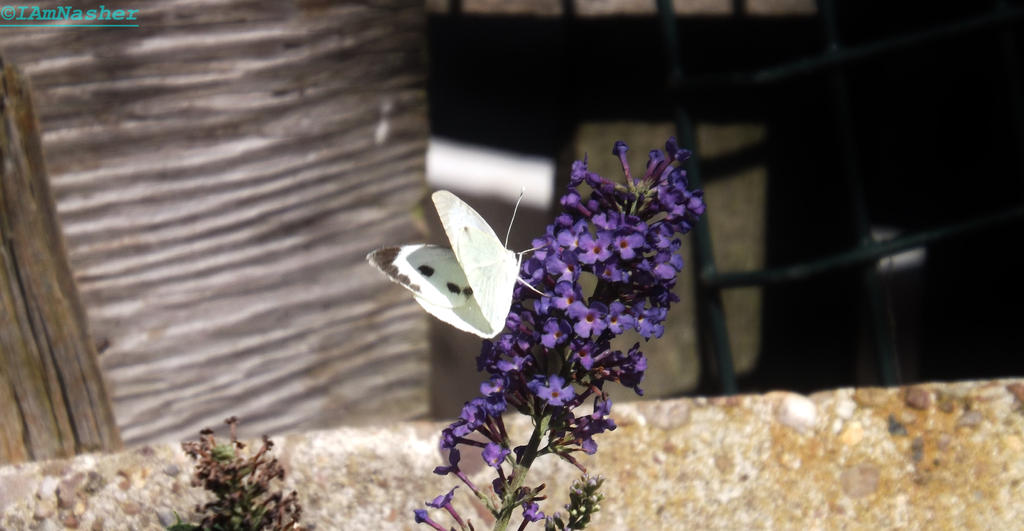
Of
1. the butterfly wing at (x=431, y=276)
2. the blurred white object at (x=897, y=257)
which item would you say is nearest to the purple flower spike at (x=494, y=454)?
the butterfly wing at (x=431, y=276)

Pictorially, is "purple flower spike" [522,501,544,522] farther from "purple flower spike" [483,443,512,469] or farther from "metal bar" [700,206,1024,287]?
"metal bar" [700,206,1024,287]

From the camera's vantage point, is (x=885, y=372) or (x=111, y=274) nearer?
(x=111, y=274)

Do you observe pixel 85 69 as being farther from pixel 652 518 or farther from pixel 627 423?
pixel 652 518

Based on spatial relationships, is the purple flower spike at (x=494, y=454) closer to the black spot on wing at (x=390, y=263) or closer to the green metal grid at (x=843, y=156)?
the black spot on wing at (x=390, y=263)

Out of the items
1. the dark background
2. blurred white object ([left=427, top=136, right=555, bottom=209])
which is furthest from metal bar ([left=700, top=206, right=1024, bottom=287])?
blurred white object ([left=427, top=136, right=555, bottom=209])

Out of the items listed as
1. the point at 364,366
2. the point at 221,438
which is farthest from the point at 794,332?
the point at 221,438

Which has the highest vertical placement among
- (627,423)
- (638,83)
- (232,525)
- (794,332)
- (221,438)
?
(638,83)

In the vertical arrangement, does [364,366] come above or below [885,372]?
above
